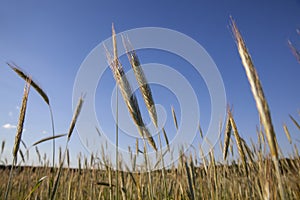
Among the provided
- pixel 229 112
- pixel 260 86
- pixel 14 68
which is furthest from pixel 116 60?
pixel 260 86

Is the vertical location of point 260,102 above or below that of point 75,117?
below

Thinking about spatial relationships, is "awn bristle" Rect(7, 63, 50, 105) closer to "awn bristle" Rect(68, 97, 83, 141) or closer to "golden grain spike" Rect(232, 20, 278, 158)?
"awn bristle" Rect(68, 97, 83, 141)

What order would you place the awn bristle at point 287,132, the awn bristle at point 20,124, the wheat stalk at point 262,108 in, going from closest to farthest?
the wheat stalk at point 262,108 < the awn bristle at point 20,124 < the awn bristle at point 287,132

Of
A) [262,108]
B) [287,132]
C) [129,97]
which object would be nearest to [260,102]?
[262,108]

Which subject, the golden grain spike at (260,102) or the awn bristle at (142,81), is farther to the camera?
the awn bristle at (142,81)

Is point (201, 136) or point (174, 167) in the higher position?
point (201, 136)

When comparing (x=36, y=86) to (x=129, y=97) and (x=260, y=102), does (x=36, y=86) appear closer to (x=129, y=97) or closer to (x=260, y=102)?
(x=129, y=97)

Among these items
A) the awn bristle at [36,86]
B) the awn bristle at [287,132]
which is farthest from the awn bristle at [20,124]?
the awn bristle at [287,132]

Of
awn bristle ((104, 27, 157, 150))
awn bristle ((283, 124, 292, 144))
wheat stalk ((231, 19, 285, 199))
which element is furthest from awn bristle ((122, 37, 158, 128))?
awn bristle ((283, 124, 292, 144))

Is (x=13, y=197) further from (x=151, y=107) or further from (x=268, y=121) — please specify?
(x=268, y=121)

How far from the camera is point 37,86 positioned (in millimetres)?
1301

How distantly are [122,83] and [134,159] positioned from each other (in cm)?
135

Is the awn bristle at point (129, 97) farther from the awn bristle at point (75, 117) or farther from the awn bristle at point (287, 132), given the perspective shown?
the awn bristle at point (287, 132)

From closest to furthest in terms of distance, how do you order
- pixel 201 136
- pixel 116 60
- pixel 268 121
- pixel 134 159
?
pixel 268 121 → pixel 116 60 → pixel 201 136 → pixel 134 159
